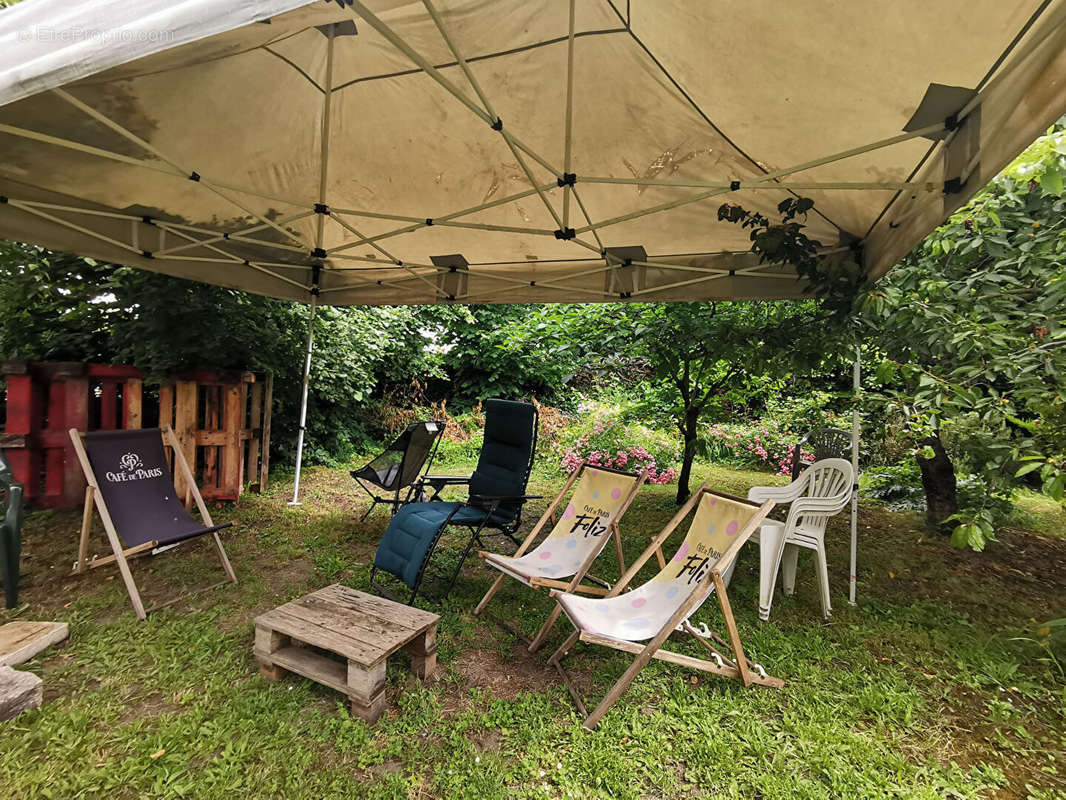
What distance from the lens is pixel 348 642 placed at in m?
2.08

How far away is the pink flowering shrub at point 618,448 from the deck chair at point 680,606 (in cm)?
412

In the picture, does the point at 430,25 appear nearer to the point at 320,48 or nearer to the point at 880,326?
the point at 320,48

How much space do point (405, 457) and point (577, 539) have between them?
6.73 ft

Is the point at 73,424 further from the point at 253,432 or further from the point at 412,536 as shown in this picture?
the point at 412,536

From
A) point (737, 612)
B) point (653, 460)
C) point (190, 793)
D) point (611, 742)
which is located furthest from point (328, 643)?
point (653, 460)

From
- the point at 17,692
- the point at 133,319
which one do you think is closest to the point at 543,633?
the point at 17,692

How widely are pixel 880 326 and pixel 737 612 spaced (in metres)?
2.11

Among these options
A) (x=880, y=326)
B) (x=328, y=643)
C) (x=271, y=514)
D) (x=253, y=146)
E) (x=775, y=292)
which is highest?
(x=253, y=146)

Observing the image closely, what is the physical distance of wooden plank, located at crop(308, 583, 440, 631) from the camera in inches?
89.8

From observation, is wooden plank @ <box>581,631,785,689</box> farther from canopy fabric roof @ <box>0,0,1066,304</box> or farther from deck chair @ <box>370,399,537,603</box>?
canopy fabric roof @ <box>0,0,1066,304</box>

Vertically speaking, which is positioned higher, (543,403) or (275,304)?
(275,304)

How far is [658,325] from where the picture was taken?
4.92m

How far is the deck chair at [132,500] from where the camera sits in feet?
9.71

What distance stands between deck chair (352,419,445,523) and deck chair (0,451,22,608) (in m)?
2.22
